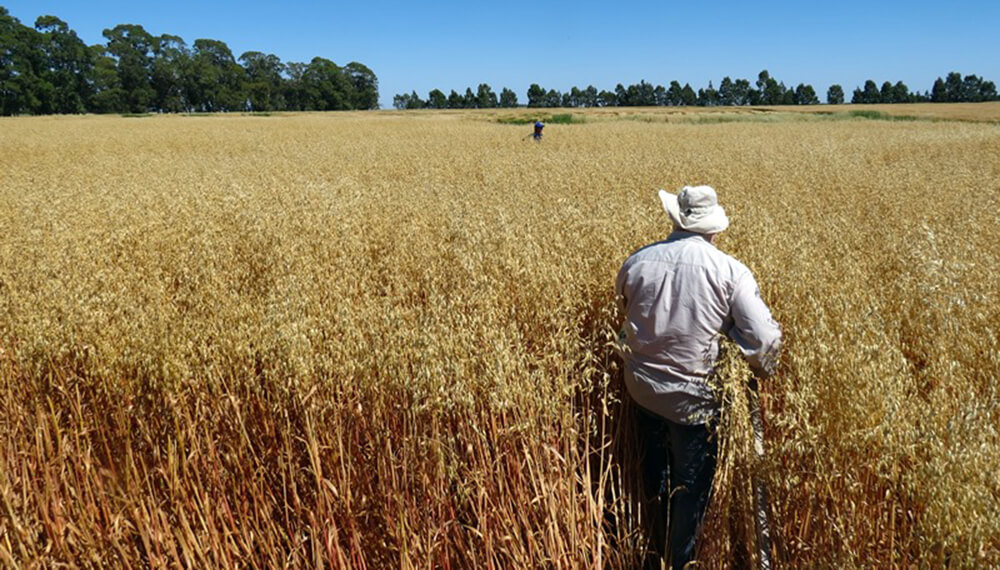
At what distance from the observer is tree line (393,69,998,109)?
104 m

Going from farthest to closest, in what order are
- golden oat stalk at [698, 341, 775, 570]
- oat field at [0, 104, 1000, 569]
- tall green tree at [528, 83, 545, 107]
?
tall green tree at [528, 83, 545, 107]
golden oat stalk at [698, 341, 775, 570]
oat field at [0, 104, 1000, 569]

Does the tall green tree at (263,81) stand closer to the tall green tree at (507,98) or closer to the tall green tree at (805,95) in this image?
the tall green tree at (507,98)

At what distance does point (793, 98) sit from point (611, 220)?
117151 millimetres

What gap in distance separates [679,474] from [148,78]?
302 feet

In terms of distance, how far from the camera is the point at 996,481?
1.64 m

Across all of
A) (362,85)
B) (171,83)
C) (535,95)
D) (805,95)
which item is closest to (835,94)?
(805,95)

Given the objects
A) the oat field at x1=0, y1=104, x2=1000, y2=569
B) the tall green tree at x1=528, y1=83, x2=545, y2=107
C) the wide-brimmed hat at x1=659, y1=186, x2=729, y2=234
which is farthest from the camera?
the tall green tree at x1=528, y1=83, x2=545, y2=107

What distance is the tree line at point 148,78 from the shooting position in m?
65.4

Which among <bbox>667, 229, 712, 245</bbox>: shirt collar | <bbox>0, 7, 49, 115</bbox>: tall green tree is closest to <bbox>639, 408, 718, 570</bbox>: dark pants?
<bbox>667, 229, 712, 245</bbox>: shirt collar

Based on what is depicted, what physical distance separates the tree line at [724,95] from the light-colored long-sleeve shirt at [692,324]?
113917mm

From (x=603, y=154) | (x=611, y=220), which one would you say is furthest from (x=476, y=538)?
(x=603, y=154)

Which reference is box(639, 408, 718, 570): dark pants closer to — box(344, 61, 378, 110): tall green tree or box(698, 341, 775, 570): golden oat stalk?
box(698, 341, 775, 570): golden oat stalk

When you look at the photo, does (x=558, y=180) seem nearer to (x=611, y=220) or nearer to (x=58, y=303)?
(x=611, y=220)

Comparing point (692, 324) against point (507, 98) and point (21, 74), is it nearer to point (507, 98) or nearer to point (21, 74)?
point (21, 74)
